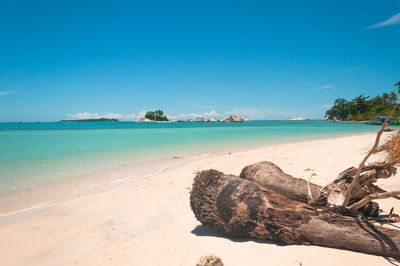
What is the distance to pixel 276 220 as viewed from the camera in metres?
3.25

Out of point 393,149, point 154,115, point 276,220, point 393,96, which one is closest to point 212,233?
point 276,220

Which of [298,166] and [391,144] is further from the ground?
[391,144]

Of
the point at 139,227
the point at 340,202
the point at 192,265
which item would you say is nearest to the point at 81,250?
the point at 139,227

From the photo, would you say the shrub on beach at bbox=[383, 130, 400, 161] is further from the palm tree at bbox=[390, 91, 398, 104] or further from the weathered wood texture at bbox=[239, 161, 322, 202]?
the palm tree at bbox=[390, 91, 398, 104]

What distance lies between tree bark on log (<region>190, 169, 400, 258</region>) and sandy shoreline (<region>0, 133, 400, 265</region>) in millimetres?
139

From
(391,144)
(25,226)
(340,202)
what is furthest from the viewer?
(391,144)

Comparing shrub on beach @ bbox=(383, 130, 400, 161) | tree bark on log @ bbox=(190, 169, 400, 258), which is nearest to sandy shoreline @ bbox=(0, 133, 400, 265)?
tree bark on log @ bbox=(190, 169, 400, 258)

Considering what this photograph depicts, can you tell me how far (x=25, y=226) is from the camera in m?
4.99

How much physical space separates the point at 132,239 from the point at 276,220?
8.91 feet

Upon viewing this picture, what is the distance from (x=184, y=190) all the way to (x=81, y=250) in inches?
139

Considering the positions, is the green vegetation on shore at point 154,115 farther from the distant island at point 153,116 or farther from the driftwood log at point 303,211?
the driftwood log at point 303,211

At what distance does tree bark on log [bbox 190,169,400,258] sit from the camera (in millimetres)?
2918

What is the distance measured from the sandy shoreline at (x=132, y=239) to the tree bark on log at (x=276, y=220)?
0.46 feet

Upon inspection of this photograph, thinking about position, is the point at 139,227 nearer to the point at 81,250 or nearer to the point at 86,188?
the point at 81,250
